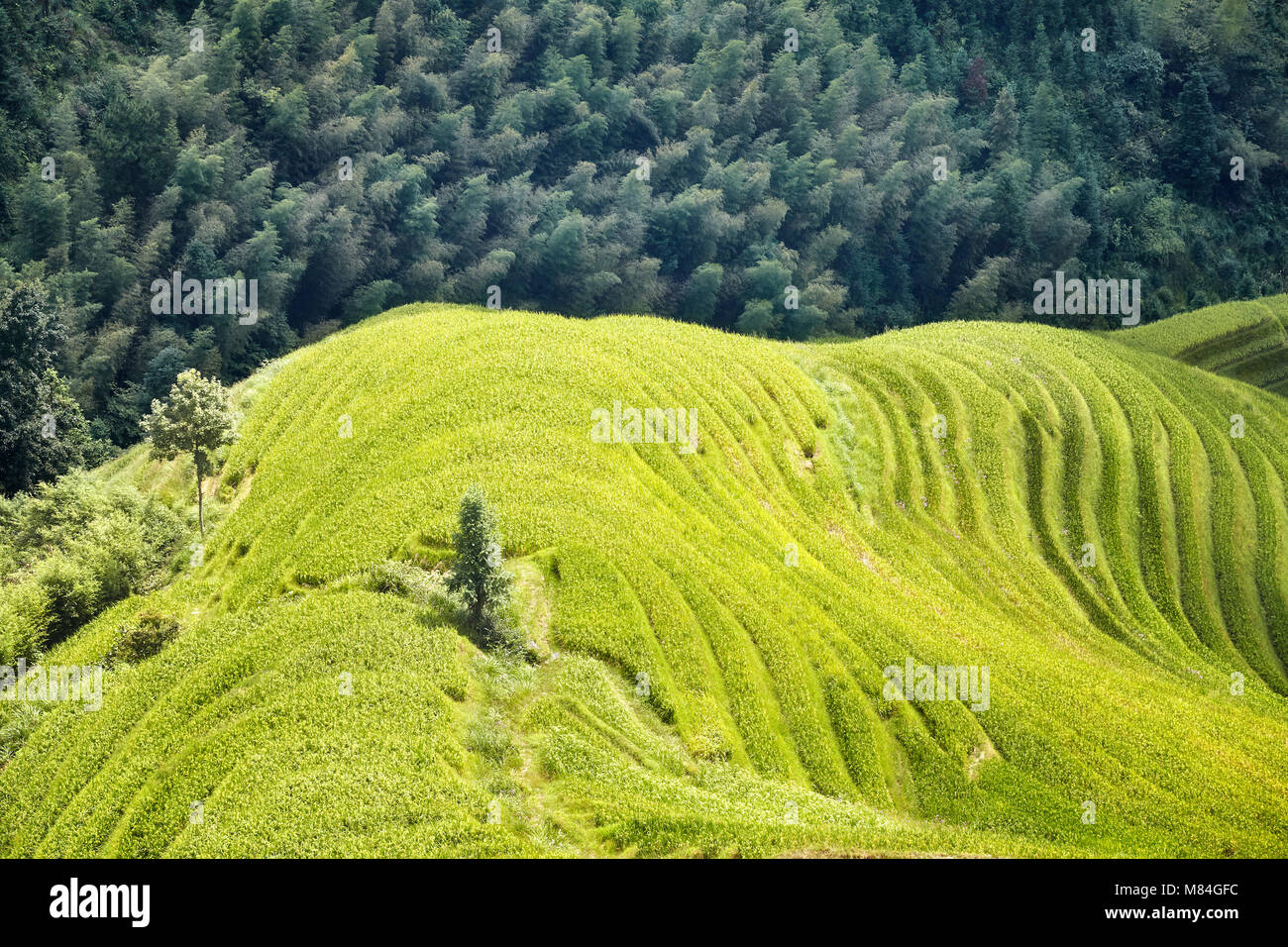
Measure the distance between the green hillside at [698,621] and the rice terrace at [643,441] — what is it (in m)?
0.25

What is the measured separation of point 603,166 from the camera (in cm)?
10756

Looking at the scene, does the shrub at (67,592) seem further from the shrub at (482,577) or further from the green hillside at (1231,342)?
the green hillside at (1231,342)

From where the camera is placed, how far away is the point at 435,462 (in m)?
50.4

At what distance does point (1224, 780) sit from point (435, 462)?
122 feet

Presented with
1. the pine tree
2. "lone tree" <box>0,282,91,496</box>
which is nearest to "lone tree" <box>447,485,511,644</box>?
"lone tree" <box>0,282,91,496</box>

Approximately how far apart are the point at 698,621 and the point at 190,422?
2568 cm

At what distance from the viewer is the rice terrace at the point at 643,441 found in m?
36.0

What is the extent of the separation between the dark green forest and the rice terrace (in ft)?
1.63

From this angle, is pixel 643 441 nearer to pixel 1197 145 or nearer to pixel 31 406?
pixel 31 406

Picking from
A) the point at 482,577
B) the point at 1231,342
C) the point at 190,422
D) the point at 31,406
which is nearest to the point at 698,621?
the point at 482,577

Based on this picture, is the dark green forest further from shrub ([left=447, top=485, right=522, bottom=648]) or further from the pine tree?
shrub ([left=447, top=485, right=522, bottom=648])

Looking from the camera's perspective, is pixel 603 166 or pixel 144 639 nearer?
pixel 144 639

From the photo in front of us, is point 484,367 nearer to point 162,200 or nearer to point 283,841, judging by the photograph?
point 283,841

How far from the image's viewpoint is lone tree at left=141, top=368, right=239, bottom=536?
5091 centimetres
